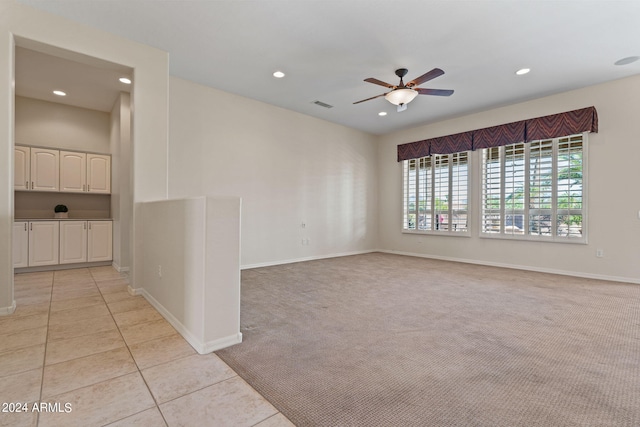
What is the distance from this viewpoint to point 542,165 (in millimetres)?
Answer: 5105

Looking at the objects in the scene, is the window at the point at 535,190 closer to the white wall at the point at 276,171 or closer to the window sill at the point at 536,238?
the window sill at the point at 536,238

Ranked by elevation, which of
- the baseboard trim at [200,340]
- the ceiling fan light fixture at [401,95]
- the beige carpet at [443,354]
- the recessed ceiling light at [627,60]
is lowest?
the beige carpet at [443,354]

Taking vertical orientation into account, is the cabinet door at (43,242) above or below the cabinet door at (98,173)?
below

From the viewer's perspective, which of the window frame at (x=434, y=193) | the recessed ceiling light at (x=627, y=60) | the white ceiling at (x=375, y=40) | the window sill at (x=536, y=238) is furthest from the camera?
the window frame at (x=434, y=193)

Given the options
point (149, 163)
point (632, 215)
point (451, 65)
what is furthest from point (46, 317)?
point (632, 215)

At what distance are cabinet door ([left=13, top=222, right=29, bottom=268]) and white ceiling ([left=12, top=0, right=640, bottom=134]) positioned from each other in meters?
2.23

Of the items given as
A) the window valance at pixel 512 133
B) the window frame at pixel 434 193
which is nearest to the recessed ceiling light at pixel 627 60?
the window valance at pixel 512 133

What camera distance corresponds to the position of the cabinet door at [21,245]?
4406 mm

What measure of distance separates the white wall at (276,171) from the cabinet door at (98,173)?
1894mm

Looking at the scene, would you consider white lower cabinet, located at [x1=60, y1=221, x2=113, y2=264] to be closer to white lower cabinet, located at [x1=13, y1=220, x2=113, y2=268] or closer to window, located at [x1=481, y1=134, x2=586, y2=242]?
white lower cabinet, located at [x1=13, y1=220, x2=113, y2=268]

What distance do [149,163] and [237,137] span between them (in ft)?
6.50

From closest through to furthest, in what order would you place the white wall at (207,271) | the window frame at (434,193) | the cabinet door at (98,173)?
the white wall at (207,271) → the cabinet door at (98,173) → the window frame at (434,193)

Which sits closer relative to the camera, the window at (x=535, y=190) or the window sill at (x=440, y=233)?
the window at (x=535, y=190)

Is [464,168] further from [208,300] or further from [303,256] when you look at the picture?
[208,300]
